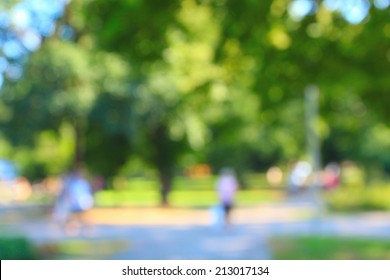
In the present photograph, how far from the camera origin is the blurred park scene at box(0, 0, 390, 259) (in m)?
12.9

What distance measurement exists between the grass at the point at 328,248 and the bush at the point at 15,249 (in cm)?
445

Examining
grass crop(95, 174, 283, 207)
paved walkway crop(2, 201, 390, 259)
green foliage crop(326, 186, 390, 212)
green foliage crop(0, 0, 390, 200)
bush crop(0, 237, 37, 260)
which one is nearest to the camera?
green foliage crop(0, 0, 390, 200)

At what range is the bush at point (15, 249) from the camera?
12.8m

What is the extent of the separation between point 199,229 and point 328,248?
735 cm

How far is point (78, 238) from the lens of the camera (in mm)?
19875

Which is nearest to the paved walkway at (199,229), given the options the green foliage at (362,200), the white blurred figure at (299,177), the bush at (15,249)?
the green foliage at (362,200)

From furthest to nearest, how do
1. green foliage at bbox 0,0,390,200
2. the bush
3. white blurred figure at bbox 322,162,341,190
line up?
white blurred figure at bbox 322,162,341,190 → the bush → green foliage at bbox 0,0,390,200

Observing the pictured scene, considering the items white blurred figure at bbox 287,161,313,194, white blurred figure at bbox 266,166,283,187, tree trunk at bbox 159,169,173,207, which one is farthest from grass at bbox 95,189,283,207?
white blurred figure at bbox 266,166,283,187

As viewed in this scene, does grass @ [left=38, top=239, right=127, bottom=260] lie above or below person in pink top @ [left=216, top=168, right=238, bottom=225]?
below

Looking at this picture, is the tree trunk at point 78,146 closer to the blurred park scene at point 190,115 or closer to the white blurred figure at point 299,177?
the blurred park scene at point 190,115

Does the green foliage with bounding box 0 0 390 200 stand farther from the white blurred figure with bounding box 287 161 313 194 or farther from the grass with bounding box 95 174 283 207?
the grass with bounding box 95 174 283 207

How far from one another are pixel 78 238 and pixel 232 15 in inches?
381

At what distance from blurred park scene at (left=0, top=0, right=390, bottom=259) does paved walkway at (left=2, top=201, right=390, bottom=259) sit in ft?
0.22
